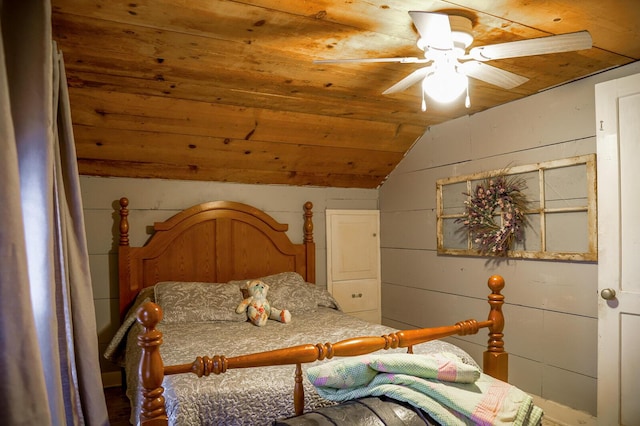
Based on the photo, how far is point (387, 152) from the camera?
12.8 ft

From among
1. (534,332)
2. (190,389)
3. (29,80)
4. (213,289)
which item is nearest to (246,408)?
(190,389)

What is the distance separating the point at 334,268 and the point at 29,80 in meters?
3.16

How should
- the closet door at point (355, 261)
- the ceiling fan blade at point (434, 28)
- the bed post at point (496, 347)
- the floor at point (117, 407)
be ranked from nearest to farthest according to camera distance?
the ceiling fan blade at point (434, 28), the bed post at point (496, 347), the floor at point (117, 407), the closet door at point (355, 261)

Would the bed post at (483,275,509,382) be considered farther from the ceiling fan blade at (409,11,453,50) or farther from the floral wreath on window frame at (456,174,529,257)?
the ceiling fan blade at (409,11,453,50)

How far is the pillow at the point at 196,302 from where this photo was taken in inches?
116

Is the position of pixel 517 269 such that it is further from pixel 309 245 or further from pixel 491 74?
pixel 309 245

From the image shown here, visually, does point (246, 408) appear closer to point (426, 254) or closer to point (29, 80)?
point (29, 80)

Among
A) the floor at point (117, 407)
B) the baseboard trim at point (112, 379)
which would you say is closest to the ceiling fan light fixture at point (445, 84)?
the floor at point (117, 407)

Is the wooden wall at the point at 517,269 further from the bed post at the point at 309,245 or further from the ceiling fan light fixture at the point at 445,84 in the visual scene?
the ceiling fan light fixture at the point at 445,84

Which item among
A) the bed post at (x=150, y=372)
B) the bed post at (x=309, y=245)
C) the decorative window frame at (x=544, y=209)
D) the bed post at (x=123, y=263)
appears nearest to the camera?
the bed post at (x=150, y=372)

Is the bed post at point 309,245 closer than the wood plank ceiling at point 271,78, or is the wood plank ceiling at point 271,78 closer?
the wood plank ceiling at point 271,78

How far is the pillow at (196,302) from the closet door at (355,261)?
118 cm

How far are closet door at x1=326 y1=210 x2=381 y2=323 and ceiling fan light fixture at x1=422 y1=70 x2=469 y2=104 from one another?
2.30 m

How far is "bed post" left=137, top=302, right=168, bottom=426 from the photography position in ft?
4.57
